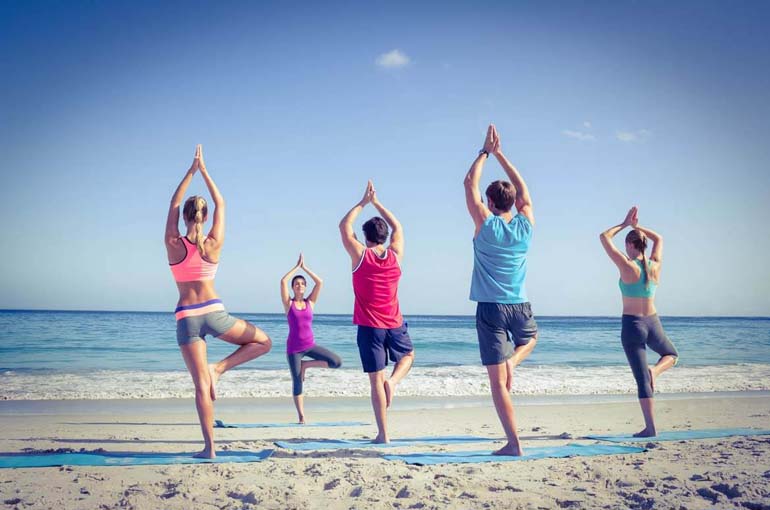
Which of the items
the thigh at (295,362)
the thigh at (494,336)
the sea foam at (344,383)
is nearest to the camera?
the thigh at (494,336)

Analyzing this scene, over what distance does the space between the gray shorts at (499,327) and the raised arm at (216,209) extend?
6.90ft

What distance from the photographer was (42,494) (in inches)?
146

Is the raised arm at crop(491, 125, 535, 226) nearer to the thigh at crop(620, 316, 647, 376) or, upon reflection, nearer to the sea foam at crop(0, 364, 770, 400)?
the thigh at crop(620, 316, 647, 376)

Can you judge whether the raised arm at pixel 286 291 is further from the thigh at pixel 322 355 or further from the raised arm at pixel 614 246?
the raised arm at pixel 614 246

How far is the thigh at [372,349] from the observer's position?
5.31m

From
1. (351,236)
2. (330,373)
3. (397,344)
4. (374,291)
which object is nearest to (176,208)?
(351,236)

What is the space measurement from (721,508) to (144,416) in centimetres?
695

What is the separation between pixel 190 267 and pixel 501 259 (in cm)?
240

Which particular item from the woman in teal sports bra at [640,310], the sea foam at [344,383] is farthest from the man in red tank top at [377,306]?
the sea foam at [344,383]

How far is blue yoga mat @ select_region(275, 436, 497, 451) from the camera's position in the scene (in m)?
5.43

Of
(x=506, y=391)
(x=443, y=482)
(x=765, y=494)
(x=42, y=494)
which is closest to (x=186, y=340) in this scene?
(x=42, y=494)

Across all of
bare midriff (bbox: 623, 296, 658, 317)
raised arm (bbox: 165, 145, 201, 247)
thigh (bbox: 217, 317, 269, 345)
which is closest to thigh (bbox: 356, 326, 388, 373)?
thigh (bbox: 217, 317, 269, 345)

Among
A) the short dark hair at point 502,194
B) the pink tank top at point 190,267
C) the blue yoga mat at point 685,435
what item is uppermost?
the short dark hair at point 502,194

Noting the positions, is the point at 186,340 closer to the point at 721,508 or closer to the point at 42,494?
the point at 42,494
